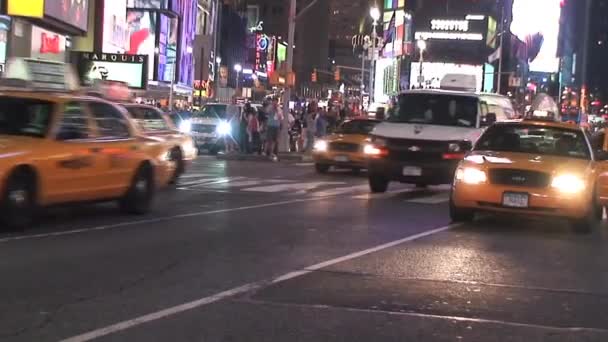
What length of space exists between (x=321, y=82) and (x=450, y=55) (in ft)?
107

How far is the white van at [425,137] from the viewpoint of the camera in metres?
16.3

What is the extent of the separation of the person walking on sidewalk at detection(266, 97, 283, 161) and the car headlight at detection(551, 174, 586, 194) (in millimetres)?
15920

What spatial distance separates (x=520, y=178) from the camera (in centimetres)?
1212

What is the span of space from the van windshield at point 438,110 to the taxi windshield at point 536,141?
3657 mm

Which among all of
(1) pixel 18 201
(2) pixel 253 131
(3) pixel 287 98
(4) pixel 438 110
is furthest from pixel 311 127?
(1) pixel 18 201

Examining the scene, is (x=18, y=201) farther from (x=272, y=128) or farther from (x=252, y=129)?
(x=252, y=129)

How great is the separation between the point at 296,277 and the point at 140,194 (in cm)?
509

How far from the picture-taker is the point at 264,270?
8.55 m

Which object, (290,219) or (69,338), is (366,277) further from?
(290,219)

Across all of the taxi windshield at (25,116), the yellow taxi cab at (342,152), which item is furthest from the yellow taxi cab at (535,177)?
the yellow taxi cab at (342,152)

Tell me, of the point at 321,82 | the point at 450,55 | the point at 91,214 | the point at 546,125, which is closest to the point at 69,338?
the point at 91,214

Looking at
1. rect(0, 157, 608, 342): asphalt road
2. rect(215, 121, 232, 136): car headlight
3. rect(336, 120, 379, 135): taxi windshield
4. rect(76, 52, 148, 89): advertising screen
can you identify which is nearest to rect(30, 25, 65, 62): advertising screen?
rect(76, 52, 148, 89): advertising screen

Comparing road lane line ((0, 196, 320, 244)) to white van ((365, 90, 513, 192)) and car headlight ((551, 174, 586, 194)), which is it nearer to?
white van ((365, 90, 513, 192))

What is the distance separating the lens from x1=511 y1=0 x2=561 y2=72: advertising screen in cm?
10456
